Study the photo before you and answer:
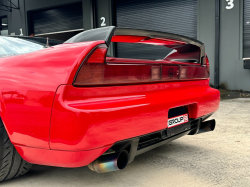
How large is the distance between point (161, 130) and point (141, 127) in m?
0.25

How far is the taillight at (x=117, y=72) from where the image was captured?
1666 mm

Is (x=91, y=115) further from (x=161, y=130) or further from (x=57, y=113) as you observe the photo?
(x=161, y=130)

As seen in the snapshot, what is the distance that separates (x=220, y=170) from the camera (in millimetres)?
2279

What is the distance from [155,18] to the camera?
406 inches

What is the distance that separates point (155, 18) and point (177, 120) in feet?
28.5

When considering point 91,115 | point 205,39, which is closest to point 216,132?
point 91,115

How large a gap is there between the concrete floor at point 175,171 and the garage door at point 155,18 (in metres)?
7.16

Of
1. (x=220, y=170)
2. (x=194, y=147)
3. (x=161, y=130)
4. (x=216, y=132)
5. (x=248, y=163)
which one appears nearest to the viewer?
(x=161, y=130)

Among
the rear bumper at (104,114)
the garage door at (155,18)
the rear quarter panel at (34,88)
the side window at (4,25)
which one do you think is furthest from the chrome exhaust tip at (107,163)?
the side window at (4,25)

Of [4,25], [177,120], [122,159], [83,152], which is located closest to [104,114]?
[83,152]

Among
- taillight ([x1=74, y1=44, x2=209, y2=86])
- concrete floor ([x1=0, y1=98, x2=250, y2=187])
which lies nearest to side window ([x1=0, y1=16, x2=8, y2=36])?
concrete floor ([x1=0, y1=98, x2=250, y2=187])

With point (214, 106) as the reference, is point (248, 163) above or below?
below

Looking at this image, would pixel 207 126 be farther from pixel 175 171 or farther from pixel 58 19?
pixel 58 19

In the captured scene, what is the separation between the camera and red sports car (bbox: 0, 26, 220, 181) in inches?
63.1
